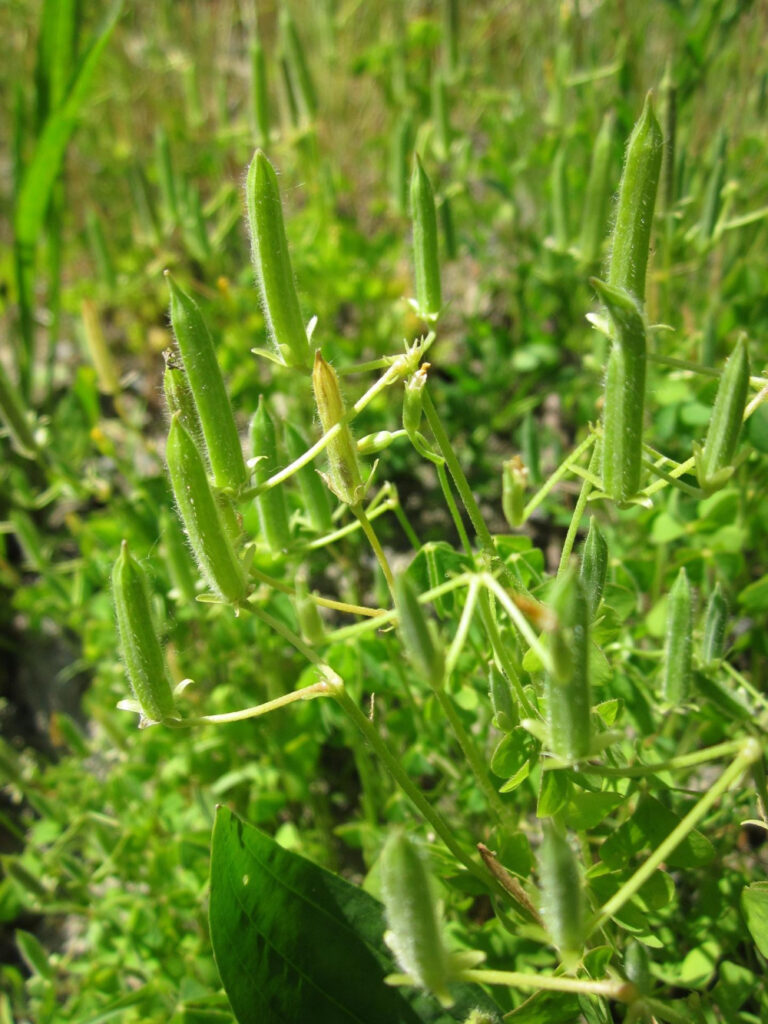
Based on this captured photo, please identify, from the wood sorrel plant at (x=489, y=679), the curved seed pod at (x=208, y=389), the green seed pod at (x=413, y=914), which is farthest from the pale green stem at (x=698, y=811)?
the curved seed pod at (x=208, y=389)

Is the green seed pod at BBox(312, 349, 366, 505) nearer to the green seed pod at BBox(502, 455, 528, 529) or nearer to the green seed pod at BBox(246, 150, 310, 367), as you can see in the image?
the green seed pod at BBox(246, 150, 310, 367)

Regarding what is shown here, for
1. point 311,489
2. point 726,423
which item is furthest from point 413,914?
point 311,489

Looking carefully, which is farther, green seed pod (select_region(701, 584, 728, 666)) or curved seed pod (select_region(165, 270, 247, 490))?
green seed pod (select_region(701, 584, 728, 666))

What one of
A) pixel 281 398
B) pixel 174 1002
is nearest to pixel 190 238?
pixel 281 398

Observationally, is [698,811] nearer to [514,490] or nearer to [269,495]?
[514,490]

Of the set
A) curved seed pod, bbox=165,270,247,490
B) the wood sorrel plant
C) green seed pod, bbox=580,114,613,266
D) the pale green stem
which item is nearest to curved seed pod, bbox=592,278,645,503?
the wood sorrel plant

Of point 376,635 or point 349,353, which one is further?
point 349,353

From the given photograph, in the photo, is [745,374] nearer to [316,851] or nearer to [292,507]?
[292,507]
